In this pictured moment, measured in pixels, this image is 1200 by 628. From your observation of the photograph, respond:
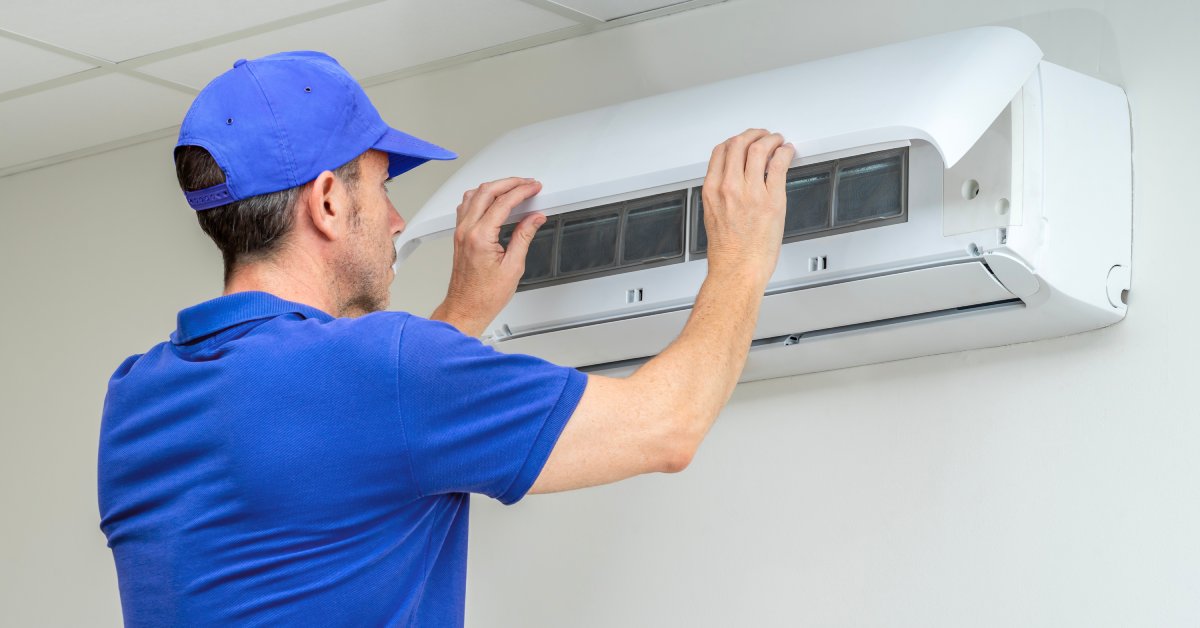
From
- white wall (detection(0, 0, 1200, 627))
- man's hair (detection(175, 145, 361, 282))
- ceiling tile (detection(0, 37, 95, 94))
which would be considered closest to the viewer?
man's hair (detection(175, 145, 361, 282))

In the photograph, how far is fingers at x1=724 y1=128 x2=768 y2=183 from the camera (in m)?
1.26

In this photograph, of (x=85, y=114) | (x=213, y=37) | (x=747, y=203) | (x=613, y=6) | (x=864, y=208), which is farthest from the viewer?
(x=85, y=114)

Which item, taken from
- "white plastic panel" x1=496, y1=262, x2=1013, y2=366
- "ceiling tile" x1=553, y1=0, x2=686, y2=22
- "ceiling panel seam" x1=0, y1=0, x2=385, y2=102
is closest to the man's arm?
"white plastic panel" x1=496, y1=262, x2=1013, y2=366

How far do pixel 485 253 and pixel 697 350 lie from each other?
437 mm

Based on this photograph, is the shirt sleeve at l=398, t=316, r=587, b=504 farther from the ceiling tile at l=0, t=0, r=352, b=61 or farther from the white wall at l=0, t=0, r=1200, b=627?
the ceiling tile at l=0, t=0, r=352, b=61

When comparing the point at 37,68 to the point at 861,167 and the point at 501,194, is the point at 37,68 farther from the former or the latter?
the point at 861,167

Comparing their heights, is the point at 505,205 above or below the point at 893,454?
above

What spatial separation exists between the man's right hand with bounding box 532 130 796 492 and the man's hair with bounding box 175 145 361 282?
1.02 ft

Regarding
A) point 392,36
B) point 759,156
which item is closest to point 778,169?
point 759,156

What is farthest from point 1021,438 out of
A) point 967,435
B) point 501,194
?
point 501,194

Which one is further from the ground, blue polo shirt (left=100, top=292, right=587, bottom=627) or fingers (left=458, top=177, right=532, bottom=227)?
fingers (left=458, top=177, right=532, bottom=227)

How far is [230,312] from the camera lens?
1085mm

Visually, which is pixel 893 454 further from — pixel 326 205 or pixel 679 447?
pixel 326 205

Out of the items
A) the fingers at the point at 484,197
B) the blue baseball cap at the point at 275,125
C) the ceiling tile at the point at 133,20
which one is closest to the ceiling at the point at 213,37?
the ceiling tile at the point at 133,20
